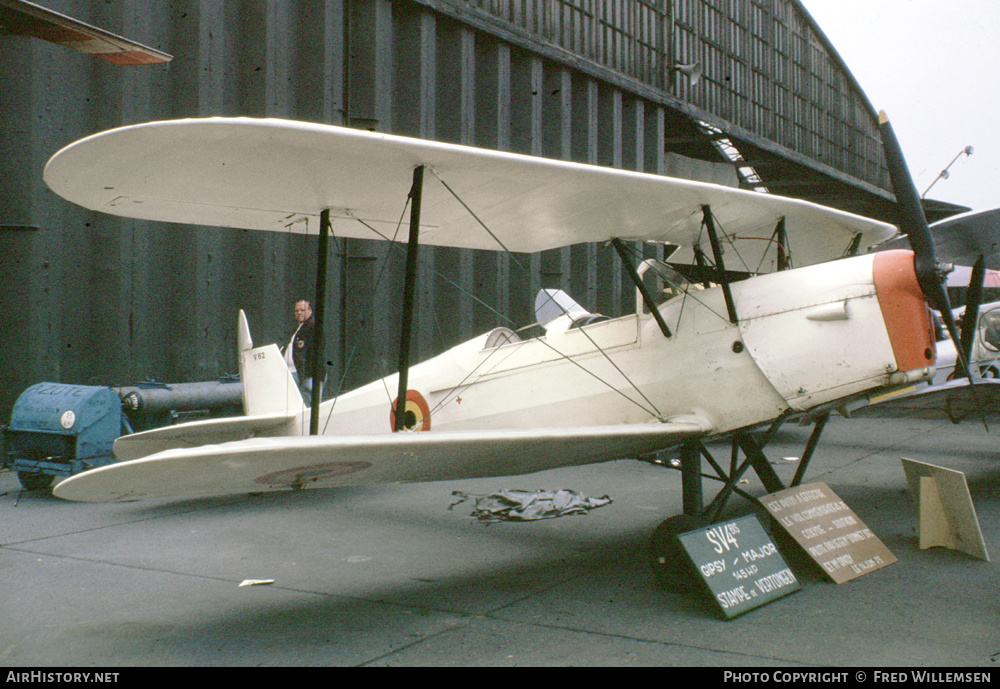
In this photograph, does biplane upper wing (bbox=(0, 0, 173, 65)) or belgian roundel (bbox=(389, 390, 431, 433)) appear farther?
biplane upper wing (bbox=(0, 0, 173, 65))

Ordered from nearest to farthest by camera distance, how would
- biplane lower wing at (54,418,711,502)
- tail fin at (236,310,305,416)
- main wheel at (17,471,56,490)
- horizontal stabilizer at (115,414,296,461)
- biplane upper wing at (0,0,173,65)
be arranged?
biplane lower wing at (54,418,711,502)
horizontal stabilizer at (115,414,296,461)
biplane upper wing at (0,0,173,65)
tail fin at (236,310,305,416)
main wheel at (17,471,56,490)

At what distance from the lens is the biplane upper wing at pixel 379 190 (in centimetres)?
324

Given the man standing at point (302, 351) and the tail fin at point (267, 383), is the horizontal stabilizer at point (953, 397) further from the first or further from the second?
the man standing at point (302, 351)

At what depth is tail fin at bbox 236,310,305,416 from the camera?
19.8ft

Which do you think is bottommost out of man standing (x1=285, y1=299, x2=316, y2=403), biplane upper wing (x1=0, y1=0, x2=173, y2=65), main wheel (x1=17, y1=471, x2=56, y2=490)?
main wheel (x1=17, y1=471, x2=56, y2=490)

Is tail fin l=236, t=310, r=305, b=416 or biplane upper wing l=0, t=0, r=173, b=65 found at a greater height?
biplane upper wing l=0, t=0, r=173, b=65

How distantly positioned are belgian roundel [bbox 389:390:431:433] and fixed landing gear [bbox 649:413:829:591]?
1949 mm

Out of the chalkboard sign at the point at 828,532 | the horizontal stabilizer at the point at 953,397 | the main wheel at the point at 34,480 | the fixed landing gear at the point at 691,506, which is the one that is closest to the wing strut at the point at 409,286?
the fixed landing gear at the point at 691,506

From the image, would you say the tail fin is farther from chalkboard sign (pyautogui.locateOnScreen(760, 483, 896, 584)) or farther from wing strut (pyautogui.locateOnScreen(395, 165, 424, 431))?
chalkboard sign (pyautogui.locateOnScreen(760, 483, 896, 584))

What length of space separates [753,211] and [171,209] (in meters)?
3.42

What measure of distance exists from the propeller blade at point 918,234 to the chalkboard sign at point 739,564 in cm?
143

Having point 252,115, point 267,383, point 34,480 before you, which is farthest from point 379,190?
point 252,115

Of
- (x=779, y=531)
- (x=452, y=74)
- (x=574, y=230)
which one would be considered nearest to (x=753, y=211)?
(x=574, y=230)

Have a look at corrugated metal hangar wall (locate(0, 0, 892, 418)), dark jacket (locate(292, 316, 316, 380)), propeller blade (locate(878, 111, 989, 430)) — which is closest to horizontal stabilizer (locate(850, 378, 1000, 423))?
propeller blade (locate(878, 111, 989, 430))
